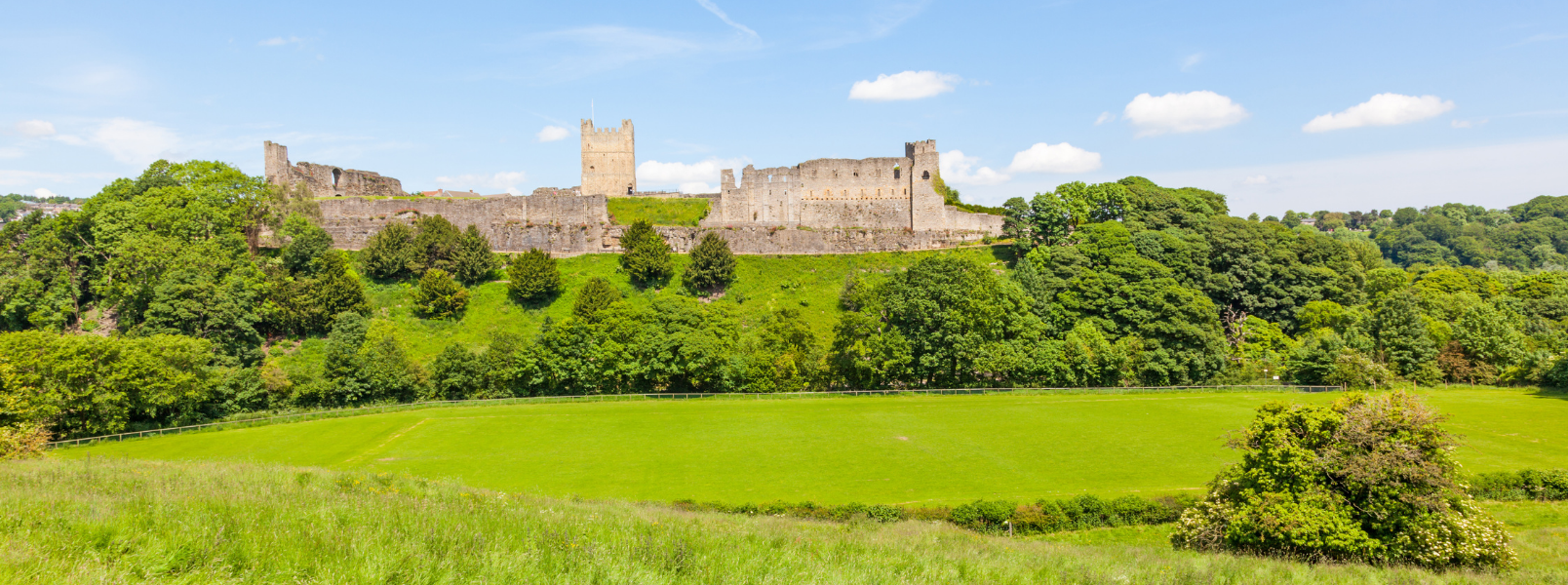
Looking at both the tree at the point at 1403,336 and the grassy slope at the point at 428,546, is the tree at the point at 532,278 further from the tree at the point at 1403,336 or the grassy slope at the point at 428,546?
the tree at the point at 1403,336

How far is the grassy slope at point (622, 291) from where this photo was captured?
39.2m

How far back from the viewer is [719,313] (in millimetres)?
38406

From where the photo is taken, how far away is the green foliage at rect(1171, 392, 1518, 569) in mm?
13086

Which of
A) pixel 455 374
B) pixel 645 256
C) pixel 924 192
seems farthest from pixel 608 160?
pixel 455 374

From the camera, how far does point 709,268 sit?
44.3 meters

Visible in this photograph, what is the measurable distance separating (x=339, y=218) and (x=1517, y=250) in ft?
407

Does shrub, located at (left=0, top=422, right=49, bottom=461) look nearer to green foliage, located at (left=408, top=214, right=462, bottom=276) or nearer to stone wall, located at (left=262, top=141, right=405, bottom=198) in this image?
green foliage, located at (left=408, top=214, right=462, bottom=276)

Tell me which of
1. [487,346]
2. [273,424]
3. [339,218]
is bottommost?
[273,424]

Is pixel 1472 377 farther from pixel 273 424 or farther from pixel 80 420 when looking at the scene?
pixel 80 420

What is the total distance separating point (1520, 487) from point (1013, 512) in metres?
12.6

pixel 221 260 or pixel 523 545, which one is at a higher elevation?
pixel 221 260

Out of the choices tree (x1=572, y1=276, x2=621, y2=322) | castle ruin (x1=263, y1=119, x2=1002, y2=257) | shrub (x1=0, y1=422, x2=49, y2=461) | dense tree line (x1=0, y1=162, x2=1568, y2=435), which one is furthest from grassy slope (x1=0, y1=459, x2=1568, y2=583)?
castle ruin (x1=263, y1=119, x2=1002, y2=257)

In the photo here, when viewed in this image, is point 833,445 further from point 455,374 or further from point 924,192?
point 924,192

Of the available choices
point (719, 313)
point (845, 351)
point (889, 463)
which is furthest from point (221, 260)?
point (889, 463)
